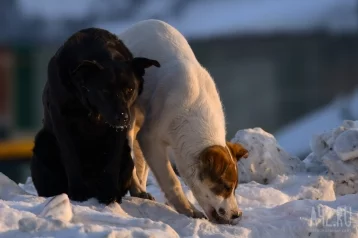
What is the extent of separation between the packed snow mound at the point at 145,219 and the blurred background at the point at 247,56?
1587 centimetres

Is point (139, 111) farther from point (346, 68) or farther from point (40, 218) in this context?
point (346, 68)

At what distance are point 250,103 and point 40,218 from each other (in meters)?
20.2

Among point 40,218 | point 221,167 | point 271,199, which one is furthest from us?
point 271,199

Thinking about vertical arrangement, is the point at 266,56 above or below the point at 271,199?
below

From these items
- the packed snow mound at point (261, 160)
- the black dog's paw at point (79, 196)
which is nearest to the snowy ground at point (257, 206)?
the packed snow mound at point (261, 160)

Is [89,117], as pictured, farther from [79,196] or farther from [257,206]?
[257,206]

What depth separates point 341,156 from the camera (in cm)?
866

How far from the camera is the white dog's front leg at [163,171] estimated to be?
7129mm

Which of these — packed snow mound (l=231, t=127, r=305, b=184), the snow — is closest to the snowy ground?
packed snow mound (l=231, t=127, r=305, b=184)

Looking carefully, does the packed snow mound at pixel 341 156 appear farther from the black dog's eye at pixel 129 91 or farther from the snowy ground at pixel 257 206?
the black dog's eye at pixel 129 91

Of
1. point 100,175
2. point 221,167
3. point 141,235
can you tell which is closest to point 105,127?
point 100,175

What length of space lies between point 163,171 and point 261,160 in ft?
6.84

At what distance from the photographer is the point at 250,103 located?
25516 millimetres

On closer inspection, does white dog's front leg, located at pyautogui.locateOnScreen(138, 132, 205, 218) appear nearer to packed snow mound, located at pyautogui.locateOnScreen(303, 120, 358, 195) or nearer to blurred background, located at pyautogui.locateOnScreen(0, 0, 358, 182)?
packed snow mound, located at pyautogui.locateOnScreen(303, 120, 358, 195)
